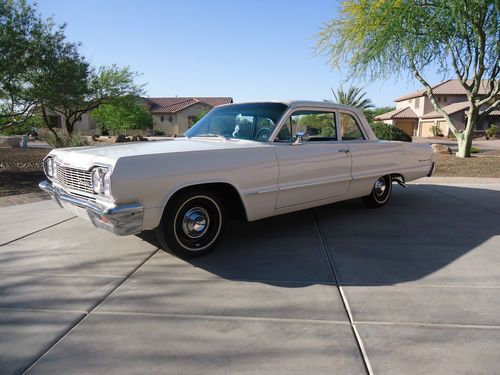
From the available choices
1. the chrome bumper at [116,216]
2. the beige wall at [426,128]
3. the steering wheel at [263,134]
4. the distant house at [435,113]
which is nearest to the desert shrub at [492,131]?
the distant house at [435,113]

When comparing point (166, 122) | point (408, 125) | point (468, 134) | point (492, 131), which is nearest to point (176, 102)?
point (166, 122)

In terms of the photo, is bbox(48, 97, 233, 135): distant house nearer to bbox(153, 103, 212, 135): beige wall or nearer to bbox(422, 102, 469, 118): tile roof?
bbox(153, 103, 212, 135): beige wall

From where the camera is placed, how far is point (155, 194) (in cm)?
347

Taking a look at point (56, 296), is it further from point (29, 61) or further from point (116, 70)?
point (116, 70)

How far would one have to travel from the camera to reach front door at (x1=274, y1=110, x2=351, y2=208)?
4.46 meters

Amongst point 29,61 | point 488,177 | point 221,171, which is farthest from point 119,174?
point 488,177

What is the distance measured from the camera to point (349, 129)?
18.6ft

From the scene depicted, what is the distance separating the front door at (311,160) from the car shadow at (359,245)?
0.52m

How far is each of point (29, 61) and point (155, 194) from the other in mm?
8980

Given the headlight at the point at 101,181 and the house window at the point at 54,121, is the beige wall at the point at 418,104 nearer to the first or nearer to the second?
the house window at the point at 54,121

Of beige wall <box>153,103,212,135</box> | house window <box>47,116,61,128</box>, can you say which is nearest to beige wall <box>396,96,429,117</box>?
beige wall <box>153,103,212,135</box>

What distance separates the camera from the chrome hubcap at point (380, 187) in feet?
20.5

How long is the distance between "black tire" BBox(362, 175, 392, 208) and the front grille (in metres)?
4.24

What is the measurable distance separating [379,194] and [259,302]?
157 inches
